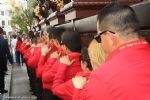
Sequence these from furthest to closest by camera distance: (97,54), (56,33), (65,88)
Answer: (56,33) < (65,88) < (97,54)

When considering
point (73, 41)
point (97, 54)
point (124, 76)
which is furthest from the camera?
point (73, 41)

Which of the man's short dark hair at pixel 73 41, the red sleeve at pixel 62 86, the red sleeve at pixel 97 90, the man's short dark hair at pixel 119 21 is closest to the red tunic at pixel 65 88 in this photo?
the red sleeve at pixel 62 86

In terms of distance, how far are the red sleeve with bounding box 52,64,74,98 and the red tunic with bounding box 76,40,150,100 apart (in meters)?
2.19

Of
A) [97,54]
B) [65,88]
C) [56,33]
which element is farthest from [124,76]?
[56,33]

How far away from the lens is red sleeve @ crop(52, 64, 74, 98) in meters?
4.45

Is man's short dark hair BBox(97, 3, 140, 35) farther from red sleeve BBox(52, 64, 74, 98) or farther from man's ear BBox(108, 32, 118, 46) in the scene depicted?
red sleeve BBox(52, 64, 74, 98)

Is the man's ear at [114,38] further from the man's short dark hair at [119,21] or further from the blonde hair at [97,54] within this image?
the blonde hair at [97,54]

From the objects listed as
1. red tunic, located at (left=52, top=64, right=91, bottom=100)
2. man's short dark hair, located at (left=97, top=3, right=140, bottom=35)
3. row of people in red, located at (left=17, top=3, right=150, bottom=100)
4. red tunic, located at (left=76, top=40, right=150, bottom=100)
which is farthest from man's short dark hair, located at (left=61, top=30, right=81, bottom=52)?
red tunic, located at (left=76, top=40, right=150, bottom=100)

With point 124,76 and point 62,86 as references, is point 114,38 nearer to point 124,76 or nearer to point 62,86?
point 124,76

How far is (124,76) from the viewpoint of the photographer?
210 cm

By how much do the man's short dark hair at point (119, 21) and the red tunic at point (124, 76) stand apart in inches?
5.5

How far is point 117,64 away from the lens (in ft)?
7.06

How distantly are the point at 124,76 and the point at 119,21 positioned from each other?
16.0 inches

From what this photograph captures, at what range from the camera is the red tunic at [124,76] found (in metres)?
2.06
